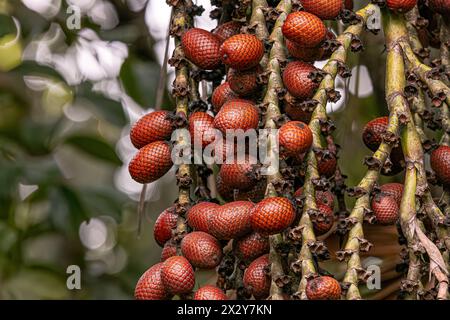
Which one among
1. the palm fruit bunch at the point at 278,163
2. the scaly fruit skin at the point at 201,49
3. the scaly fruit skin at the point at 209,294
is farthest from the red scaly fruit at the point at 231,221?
the scaly fruit skin at the point at 201,49

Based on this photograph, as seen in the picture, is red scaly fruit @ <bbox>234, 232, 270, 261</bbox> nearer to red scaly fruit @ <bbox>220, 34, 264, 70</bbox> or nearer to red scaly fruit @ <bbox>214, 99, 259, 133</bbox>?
red scaly fruit @ <bbox>214, 99, 259, 133</bbox>

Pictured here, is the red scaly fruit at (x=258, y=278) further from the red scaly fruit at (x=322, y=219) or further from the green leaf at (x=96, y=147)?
the green leaf at (x=96, y=147)

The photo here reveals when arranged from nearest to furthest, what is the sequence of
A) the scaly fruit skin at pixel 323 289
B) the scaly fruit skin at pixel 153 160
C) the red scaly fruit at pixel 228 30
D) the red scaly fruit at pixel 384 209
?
the scaly fruit skin at pixel 323 289 → the red scaly fruit at pixel 384 209 → the scaly fruit skin at pixel 153 160 → the red scaly fruit at pixel 228 30

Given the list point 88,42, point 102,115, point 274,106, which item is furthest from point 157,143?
point 88,42

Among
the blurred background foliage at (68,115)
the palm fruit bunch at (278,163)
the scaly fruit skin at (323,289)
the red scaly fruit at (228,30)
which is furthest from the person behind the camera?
the blurred background foliage at (68,115)

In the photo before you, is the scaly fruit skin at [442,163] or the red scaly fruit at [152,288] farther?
the scaly fruit skin at [442,163]

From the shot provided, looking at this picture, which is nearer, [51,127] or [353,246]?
[353,246]

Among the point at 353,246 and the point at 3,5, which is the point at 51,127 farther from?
the point at 353,246
